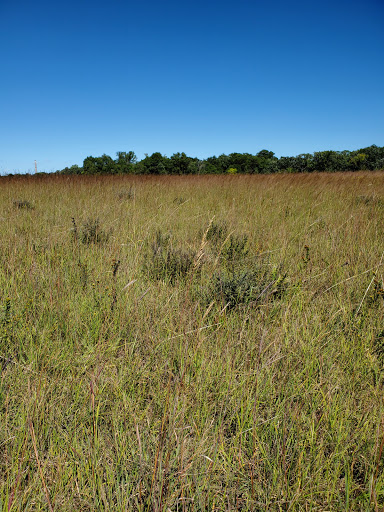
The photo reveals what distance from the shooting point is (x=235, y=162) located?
9844 cm

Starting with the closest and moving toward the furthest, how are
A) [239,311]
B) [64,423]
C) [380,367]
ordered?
[64,423] < [380,367] < [239,311]

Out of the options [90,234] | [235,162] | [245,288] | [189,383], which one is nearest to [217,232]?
[245,288]

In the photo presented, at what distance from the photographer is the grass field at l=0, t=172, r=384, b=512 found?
825mm

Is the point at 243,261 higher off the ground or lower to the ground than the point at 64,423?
higher

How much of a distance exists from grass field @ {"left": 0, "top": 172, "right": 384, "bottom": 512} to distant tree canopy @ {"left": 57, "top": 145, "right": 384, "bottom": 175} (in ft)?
210

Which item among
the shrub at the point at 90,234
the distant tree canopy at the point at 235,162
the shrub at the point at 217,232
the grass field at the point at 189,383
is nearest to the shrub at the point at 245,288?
the grass field at the point at 189,383

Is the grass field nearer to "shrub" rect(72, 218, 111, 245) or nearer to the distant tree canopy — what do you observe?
"shrub" rect(72, 218, 111, 245)

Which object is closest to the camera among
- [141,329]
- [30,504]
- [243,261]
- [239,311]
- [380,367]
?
[30,504]

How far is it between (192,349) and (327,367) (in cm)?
62

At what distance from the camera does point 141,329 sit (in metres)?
1.58

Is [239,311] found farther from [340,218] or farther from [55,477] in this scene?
[340,218]

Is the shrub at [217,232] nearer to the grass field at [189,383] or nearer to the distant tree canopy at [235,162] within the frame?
the grass field at [189,383]

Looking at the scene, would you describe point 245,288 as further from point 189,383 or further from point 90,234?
point 90,234

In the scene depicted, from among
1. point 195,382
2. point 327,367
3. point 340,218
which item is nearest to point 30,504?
point 195,382
